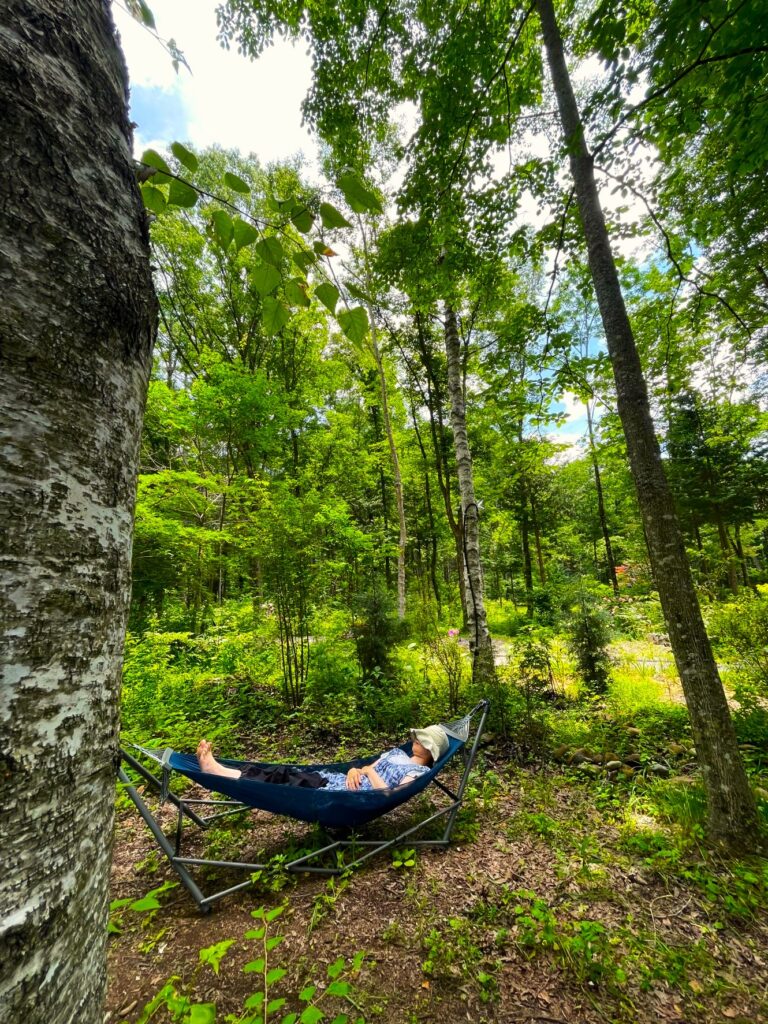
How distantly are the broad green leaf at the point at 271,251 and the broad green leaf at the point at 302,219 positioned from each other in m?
0.05

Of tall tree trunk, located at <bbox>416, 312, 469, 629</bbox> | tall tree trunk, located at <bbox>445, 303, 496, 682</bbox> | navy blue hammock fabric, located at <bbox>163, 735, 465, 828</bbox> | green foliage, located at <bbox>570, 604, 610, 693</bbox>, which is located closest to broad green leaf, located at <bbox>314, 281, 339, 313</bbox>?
navy blue hammock fabric, located at <bbox>163, 735, 465, 828</bbox>

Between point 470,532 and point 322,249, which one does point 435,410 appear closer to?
point 470,532

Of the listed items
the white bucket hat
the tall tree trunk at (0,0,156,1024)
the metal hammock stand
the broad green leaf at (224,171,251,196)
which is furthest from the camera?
the white bucket hat

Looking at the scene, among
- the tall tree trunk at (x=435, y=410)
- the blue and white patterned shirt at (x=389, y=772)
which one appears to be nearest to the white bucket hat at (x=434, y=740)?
the blue and white patterned shirt at (x=389, y=772)

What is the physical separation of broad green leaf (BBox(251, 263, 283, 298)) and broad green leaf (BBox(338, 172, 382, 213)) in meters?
0.19

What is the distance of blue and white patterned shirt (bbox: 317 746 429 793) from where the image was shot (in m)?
2.51

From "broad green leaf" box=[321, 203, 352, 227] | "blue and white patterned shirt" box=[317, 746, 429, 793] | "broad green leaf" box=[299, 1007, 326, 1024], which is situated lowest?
"blue and white patterned shirt" box=[317, 746, 429, 793]

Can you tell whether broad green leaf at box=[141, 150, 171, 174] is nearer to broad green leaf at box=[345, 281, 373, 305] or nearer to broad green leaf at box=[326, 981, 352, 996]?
broad green leaf at box=[345, 281, 373, 305]

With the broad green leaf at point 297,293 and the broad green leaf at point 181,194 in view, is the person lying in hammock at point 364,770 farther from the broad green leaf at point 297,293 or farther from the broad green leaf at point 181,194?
the broad green leaf at point 181,194

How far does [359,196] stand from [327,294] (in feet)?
0.70

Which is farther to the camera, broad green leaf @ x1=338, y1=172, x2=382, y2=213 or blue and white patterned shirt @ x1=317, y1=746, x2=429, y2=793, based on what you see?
blue and white patterned shirt @ x1=317, y1=746, x2=429, y2=793

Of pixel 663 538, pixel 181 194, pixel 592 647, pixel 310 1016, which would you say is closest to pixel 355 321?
pixel 181 194

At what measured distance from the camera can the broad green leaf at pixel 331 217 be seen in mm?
684

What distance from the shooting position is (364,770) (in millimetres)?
2566
